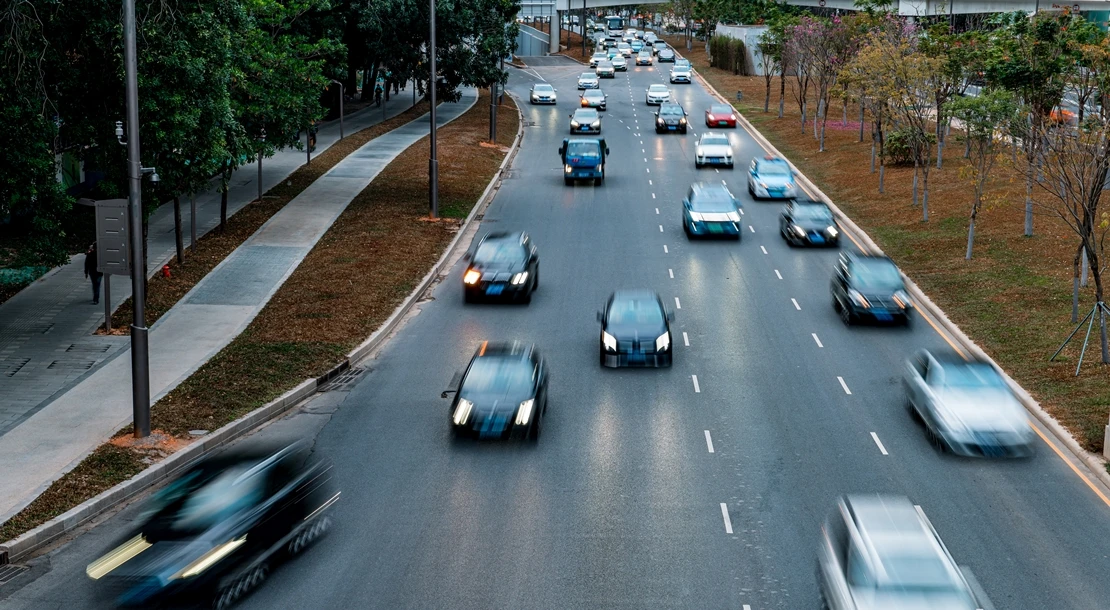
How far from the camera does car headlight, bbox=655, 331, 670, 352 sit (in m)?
25.6

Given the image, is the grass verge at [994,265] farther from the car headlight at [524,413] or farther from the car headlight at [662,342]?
the car headlight at [524,413]

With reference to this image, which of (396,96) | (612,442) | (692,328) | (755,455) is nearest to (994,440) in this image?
(755,455)

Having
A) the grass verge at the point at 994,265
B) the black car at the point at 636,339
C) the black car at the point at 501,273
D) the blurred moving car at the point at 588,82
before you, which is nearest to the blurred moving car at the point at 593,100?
the blurred moving car at the point at 588,82

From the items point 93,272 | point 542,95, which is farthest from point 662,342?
point 542,95

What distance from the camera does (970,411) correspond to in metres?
20.7

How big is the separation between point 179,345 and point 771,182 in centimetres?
2667

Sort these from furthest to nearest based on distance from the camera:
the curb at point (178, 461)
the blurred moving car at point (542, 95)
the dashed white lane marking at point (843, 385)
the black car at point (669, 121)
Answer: the blurred moving car at point (542, 95)
the black car at point (669, 121)
the dashed white lane marking at point (843, 385)
the curb at point (178, 461)

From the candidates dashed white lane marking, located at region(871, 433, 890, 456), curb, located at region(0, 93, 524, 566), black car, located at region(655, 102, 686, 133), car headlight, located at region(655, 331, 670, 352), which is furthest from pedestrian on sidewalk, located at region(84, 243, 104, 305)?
black car, located at region(655, 102, 686, 133)

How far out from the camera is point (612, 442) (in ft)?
68.8

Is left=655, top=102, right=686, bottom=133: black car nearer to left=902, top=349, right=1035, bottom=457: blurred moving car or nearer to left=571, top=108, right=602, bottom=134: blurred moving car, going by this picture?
left=571, top=108, right=602, bottom=134: blurred moving car

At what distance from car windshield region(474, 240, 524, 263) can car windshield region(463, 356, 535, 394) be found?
31.6 ft

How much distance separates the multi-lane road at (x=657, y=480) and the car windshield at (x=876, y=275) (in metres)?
1.12

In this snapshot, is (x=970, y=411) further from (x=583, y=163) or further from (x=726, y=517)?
(x=583, y=163)

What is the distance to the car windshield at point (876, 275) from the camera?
95.9 ft
